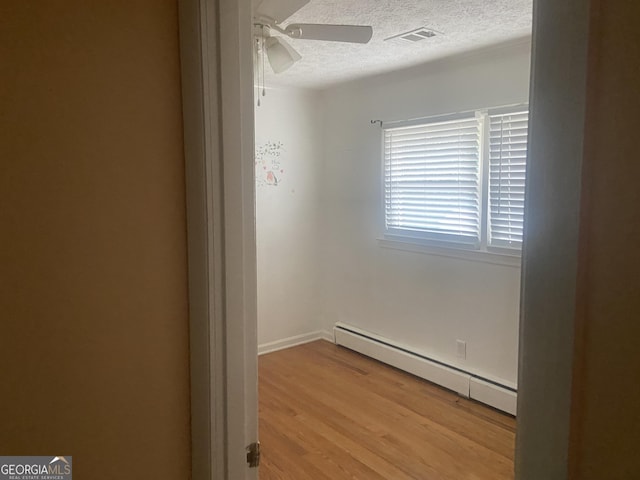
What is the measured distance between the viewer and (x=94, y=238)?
974mm

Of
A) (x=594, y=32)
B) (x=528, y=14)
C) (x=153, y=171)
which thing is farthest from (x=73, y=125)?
(x=528, y=14)

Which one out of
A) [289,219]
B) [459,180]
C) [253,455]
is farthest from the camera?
[289,219]

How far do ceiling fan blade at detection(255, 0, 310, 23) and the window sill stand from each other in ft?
6.64

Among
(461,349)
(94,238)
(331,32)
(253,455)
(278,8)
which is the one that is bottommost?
(461,349)

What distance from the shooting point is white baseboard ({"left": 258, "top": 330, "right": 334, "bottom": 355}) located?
14.2 ft

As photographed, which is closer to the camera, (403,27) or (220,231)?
(220,231)

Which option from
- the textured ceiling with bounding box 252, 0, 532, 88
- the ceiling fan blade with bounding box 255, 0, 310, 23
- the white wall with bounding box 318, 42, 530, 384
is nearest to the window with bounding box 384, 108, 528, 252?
the white wall with bounding box 318, 42, 530, 384

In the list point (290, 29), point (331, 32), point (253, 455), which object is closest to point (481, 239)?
point (331, 32)

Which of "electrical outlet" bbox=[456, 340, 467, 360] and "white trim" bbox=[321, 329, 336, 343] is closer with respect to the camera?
"electrical outlet" bbox=[456, 340, 467, 360]

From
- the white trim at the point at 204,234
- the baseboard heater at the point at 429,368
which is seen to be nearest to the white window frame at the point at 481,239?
the baseboard heater at the point at 429,368

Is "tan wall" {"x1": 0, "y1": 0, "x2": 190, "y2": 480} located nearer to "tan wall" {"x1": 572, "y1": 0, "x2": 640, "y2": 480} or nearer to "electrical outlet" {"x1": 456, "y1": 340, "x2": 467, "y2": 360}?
"tan wall" {"x1": 572, "y1": 0, "x2": 640, "y2": 480}

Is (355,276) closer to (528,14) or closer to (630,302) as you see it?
(528,14)

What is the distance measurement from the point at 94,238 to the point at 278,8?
5.28ft

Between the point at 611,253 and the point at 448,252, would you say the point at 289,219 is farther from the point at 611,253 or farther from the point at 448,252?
the point at 611,253
